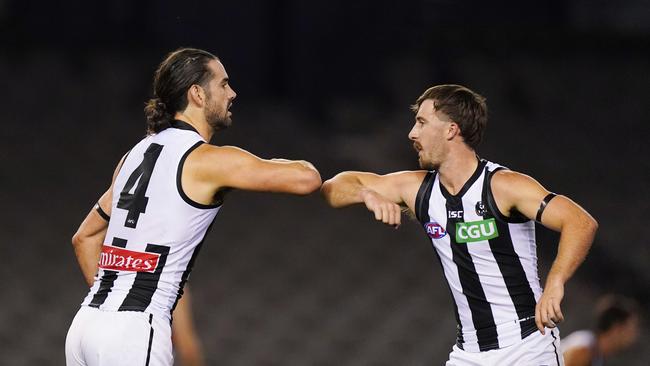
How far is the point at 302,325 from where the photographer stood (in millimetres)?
7719

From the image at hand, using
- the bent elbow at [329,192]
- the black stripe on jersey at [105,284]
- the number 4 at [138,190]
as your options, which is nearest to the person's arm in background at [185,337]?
the bent elbow at [329,192]

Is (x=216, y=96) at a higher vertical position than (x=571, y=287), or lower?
higher

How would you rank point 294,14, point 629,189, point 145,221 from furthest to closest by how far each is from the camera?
point 629,189 → point 294,14 → point 145,221

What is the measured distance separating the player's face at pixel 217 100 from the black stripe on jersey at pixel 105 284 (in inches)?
22.2

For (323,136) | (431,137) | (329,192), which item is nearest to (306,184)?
(329,192)

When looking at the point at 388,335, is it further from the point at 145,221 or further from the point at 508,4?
the point at 145,221

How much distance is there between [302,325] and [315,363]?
40 cm

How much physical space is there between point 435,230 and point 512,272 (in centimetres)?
33

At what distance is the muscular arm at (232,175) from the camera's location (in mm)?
3176

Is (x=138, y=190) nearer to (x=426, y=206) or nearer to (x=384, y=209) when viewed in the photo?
(x=384, y=209)

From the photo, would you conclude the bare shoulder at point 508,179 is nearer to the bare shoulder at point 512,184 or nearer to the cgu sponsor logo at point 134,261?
the bare shoulder at point 512,184

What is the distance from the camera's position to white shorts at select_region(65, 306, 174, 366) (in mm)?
3066

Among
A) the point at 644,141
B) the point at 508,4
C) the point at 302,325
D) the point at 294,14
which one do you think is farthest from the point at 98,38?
the point at 644,141

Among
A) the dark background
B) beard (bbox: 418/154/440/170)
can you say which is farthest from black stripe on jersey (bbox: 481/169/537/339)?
the dark background
